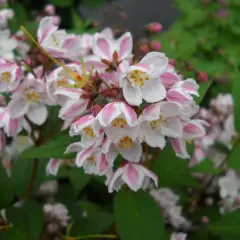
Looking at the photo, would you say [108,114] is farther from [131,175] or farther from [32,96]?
[32,96]

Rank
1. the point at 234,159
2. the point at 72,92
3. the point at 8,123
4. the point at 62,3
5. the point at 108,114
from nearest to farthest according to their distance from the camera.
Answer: the point at 108,114 → the point at 72,92 → the point at 8,123 → the point at 234,159 → the point at 62,3

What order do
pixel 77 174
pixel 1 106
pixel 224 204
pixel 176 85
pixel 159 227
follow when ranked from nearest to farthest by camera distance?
pixel 176 85 < pixel 159 227 < pixel 1 106 < pixel 77 174 < pixel 224 204

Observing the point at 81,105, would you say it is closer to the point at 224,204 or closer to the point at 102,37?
the point at 102,37

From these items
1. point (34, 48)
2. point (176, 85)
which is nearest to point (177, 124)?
point (176, 85)

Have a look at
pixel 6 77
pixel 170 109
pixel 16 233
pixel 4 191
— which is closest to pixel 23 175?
pixel 4 191

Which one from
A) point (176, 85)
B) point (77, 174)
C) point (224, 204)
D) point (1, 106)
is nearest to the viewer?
point (176, 85)

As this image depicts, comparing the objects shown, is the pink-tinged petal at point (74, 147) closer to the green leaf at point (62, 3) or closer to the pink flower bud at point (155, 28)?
the pink flower bud at point (155, 28)

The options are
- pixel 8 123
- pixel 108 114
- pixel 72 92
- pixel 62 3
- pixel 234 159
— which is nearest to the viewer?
pixel 108 114

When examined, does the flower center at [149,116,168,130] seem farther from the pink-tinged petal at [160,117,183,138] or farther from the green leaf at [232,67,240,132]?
the green leaf at [232,67,240,132]
